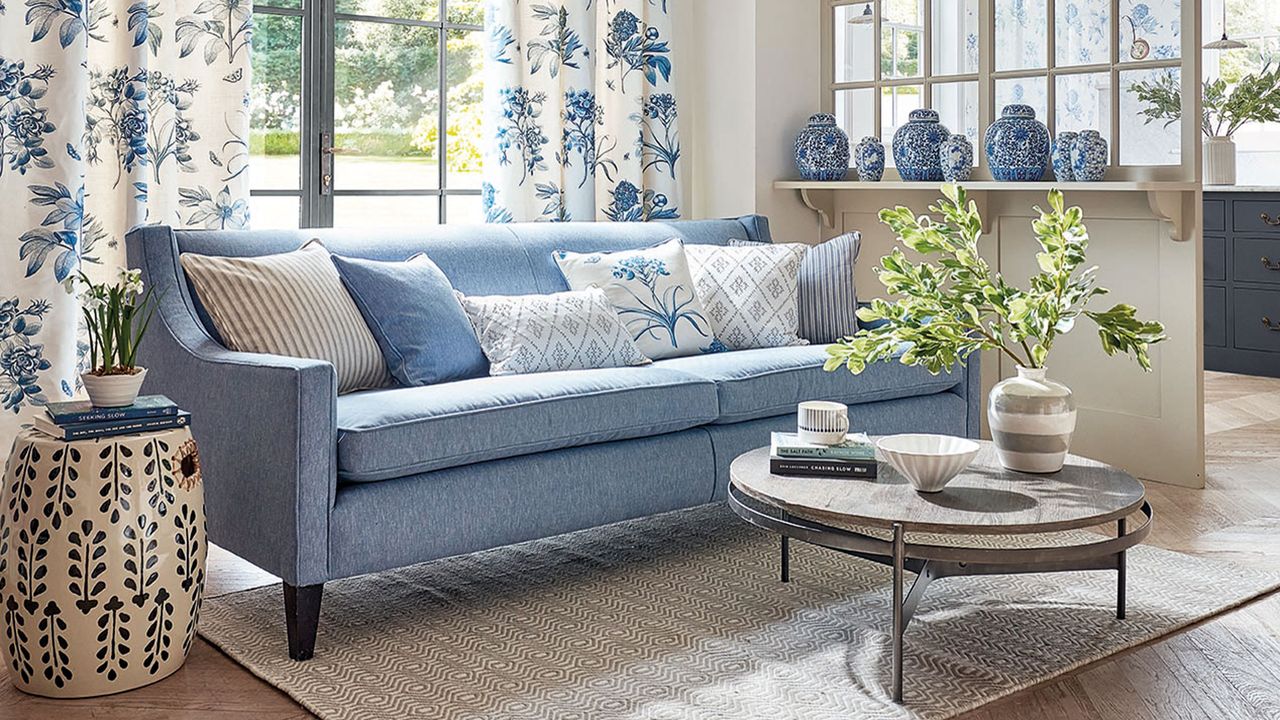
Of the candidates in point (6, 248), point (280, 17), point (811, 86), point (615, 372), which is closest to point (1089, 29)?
point (811, 86)

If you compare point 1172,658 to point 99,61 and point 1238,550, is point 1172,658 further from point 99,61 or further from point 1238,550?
point 99,61

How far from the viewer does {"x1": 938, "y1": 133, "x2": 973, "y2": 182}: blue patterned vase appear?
4.30m

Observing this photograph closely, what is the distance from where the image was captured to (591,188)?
4.57 meters

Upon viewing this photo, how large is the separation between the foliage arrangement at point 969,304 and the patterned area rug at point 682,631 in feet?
1.86

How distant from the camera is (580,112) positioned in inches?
177

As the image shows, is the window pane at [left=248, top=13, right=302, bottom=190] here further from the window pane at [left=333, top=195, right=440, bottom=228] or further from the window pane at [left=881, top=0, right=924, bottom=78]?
the window pane at [left=881, top=0, right=924, bottom=78]

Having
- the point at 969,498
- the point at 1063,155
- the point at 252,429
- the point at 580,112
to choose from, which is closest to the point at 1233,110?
the point at 1063,155

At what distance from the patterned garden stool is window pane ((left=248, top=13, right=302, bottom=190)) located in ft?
6.03

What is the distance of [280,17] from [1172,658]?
3140 millimetres

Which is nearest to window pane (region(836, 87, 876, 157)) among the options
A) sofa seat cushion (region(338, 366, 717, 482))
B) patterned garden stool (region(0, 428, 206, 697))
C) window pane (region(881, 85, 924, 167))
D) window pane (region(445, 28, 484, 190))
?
window pane (region(881, 85, 924, 167))

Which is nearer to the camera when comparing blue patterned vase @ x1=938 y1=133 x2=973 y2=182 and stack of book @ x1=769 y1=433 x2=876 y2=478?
stack of book @ x1=769 y1=433 x2=876 y2=478

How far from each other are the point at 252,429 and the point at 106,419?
305 mm

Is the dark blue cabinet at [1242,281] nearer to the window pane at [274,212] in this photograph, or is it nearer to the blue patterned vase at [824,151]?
the blue patterned vase at [824,151]

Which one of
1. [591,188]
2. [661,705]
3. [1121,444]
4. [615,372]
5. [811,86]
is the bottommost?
[661,705]
